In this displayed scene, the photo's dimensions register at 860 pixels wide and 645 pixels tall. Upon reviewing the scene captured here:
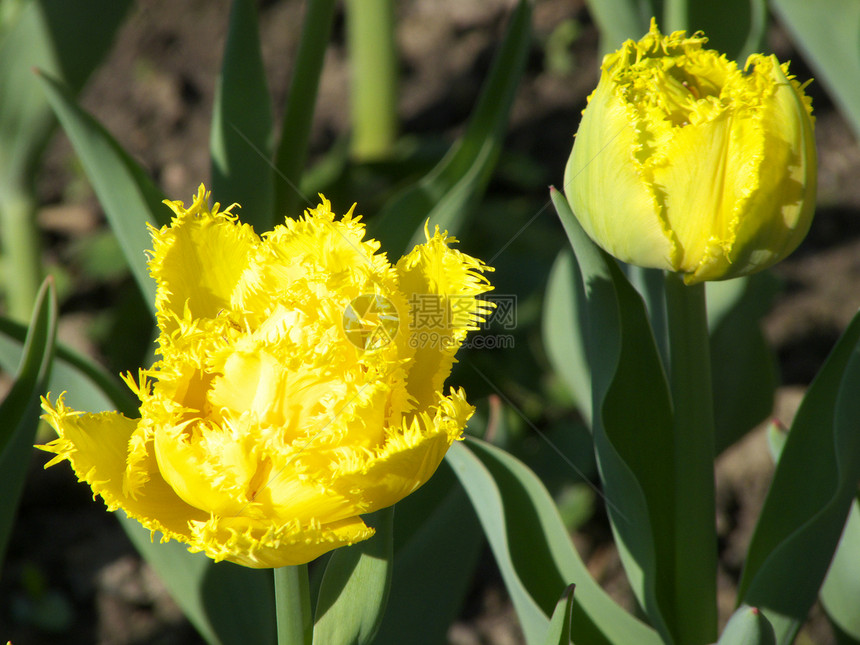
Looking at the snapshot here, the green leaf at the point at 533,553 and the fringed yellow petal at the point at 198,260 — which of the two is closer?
the fringed yellow petal at the point at 198,260

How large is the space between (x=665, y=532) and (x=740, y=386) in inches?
17.1

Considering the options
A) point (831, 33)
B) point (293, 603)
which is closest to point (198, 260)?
point (293, 603)

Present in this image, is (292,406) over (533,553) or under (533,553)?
over

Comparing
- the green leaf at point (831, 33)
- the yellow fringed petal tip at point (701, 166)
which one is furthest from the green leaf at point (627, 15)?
the yellow fringed petal tip at point (701, 166)

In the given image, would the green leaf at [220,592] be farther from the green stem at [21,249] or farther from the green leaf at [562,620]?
the green stem at [21,249]

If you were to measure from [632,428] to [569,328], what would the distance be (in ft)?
1.13

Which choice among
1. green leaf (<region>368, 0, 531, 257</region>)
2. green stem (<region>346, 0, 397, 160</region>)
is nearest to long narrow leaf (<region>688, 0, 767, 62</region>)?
green leaf (<region>368, 0, 531, 257</region>)

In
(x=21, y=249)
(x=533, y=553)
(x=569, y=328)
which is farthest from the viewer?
(x=21, y=249)

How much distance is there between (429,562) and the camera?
2.85 ft

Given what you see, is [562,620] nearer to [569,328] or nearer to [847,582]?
[847,582]

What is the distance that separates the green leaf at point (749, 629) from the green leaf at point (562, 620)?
13 centimetres

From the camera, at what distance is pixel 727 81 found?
0.66 meters

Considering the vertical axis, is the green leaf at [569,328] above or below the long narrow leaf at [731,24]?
below

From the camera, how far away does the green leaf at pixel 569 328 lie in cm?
113
